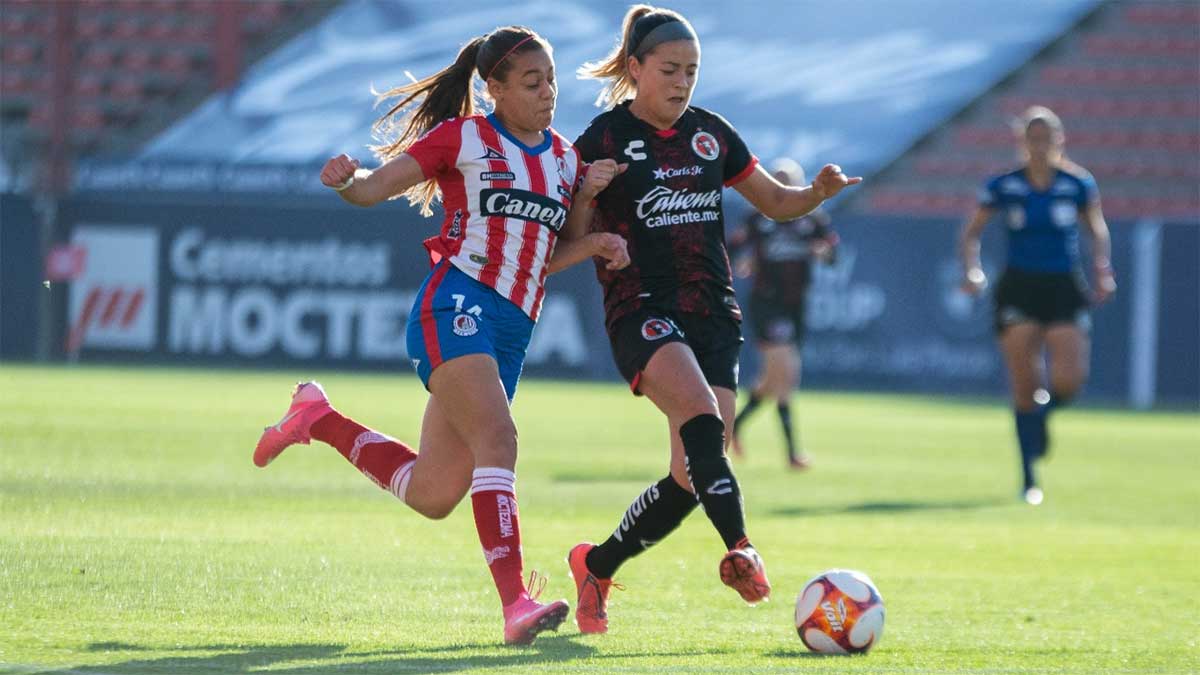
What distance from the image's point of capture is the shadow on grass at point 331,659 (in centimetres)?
457

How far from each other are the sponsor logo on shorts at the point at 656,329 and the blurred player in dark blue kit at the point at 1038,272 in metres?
5.57

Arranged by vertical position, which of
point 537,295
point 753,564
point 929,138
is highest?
point 929,138

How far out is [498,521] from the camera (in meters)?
5.32

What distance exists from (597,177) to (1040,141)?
19.4 ft

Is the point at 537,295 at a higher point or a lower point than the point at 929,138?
lower

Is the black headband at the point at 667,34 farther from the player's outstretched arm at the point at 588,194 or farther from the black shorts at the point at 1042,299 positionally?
the black shorts at the point at 1042,299

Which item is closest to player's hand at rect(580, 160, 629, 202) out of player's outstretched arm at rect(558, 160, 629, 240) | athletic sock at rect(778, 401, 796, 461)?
player's outstretched arm at rect(558, 160, 629, 240)

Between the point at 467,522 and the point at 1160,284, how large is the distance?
16.5 metres

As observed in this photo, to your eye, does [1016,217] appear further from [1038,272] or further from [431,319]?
[431,319]

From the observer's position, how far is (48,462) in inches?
408

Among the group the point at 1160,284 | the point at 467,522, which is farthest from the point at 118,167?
the point at 467,522

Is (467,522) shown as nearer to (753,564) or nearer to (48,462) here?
(48,462)

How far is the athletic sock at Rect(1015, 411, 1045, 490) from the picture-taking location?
11.2 meters

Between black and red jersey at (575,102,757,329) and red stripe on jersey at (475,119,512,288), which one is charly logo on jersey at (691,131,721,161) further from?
red stripe on jersey at (475,119,512,288)
